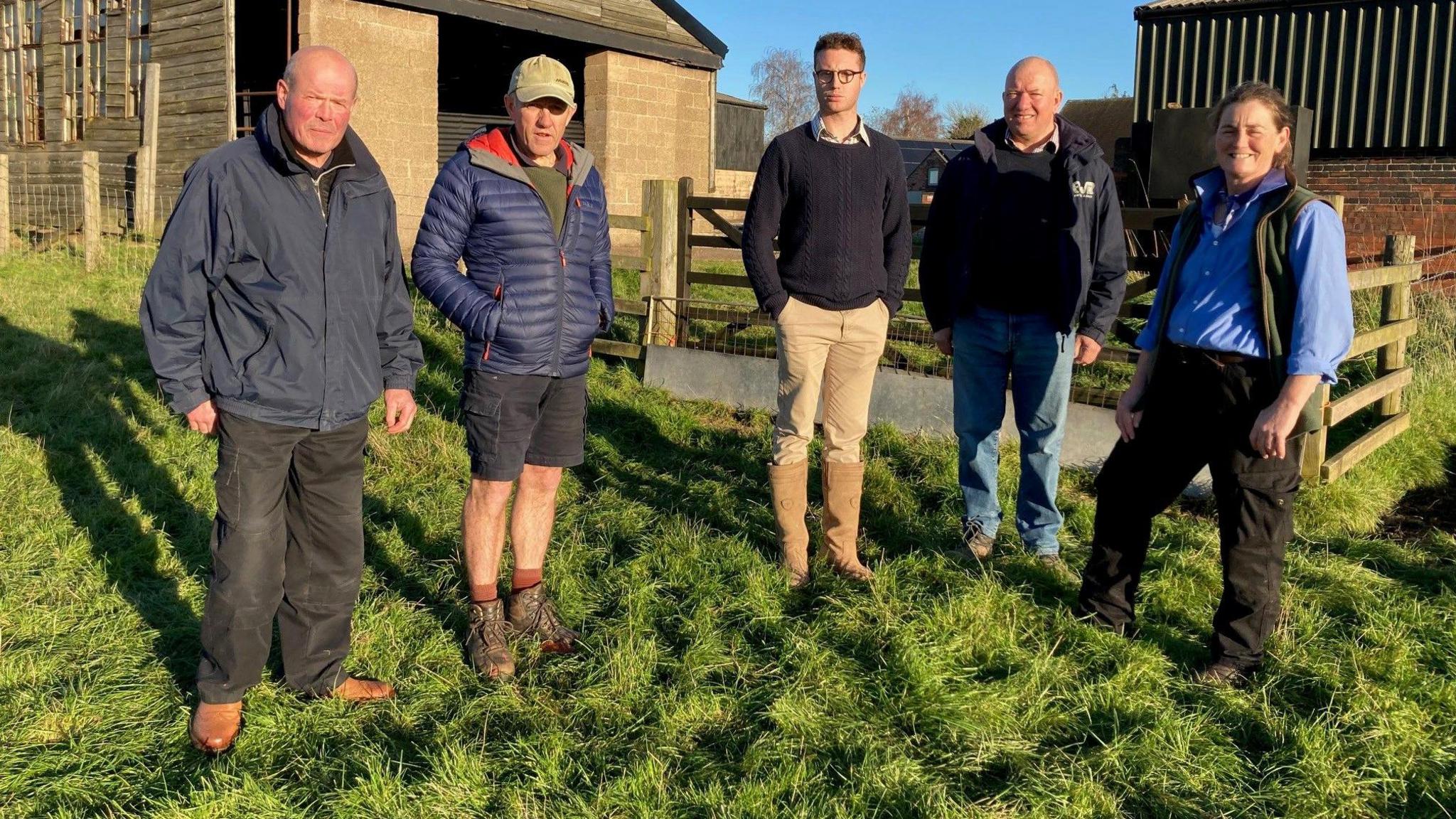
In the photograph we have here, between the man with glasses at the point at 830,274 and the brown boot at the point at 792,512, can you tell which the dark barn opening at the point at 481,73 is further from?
the brown boot at the point at 792,512

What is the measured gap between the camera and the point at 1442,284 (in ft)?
47.7

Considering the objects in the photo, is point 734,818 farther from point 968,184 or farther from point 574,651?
point 968,184

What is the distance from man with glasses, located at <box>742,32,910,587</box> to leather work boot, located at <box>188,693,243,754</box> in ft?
6.74

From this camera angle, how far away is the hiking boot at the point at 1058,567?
4484 mm

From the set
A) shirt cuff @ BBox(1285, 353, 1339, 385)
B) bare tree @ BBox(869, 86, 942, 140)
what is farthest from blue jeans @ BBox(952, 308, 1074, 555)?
bare tree @ BBox(869, 86, 942, 140)

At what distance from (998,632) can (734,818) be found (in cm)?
140

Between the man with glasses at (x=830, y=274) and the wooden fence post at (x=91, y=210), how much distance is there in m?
9.92

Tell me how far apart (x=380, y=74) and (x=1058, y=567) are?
11.2 m

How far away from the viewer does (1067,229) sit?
14.5ft

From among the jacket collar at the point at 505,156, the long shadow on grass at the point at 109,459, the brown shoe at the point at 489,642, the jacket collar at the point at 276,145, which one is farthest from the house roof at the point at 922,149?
the jacket collar at the point at 276,145

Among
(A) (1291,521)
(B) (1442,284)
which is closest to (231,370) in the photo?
(A) (1291,521)

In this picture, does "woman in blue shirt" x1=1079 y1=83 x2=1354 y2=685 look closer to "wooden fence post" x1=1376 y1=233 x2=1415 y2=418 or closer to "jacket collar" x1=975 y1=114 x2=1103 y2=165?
"jacket collar" x1=975 y1=114 x2=1103 y2=165

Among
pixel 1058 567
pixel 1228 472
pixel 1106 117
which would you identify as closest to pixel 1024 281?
pixel 1058 567

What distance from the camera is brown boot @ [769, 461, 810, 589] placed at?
14.8 ft
